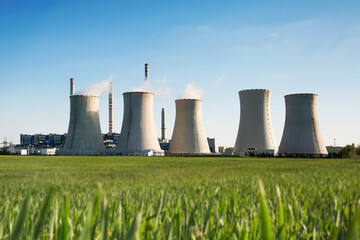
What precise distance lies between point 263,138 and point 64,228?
31945 mm

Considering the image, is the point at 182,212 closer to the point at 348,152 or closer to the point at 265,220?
the point at 265,220

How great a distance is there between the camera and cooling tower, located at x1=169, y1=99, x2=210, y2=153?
35.4 meters

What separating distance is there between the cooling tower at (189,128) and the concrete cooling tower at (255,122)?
17.2 ft

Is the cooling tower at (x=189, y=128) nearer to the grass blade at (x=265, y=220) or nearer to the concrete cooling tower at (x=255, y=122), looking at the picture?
the concrete cooling tower at (x=255, y=122)

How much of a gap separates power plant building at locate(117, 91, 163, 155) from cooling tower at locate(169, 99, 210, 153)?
308 cm

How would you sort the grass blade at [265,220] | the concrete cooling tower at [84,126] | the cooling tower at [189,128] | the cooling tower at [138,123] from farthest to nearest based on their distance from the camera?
the cooling tower at [189,128] < the concrete cooling tower at [84,126] < the cooling tower at [138,123] < the grass blade at [265,220]

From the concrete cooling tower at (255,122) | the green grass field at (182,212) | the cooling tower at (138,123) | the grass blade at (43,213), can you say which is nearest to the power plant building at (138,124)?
the cooling tower at (138,123)

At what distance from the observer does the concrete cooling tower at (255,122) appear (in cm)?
3055

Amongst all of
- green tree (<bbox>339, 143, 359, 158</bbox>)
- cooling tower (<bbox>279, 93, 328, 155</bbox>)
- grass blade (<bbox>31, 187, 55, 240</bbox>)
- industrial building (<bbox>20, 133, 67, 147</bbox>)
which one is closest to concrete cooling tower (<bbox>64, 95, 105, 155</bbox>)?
cooling tower (<bbox>279, 93, 328, 155</bbox>)

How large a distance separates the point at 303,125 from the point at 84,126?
21.1m

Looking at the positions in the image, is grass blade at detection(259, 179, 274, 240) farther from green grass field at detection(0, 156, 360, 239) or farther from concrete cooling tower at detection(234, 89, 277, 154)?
concrete cooling tower at detection(234, 89, 277, 154)

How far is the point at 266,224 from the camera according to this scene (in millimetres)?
356

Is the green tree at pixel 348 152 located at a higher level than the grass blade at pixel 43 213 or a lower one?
lower

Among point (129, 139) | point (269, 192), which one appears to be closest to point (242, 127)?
point (129, 139)
